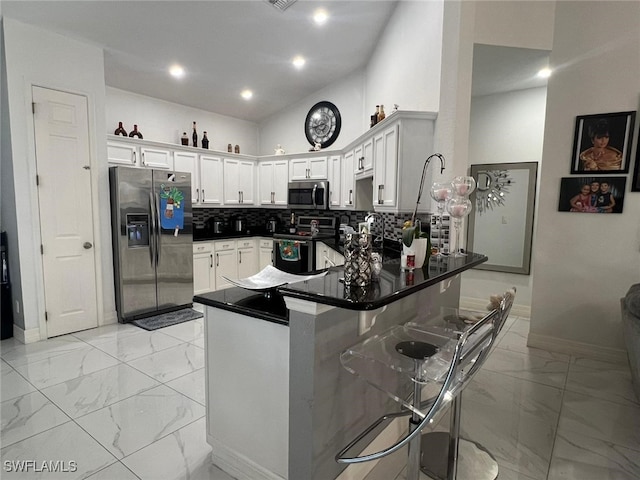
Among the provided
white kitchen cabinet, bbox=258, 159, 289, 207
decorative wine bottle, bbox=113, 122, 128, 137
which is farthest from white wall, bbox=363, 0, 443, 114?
decorative wine bottle, bbox=113, 122, 128, 137

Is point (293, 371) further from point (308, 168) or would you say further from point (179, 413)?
point (308, 168)

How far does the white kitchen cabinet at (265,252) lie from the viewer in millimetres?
5805

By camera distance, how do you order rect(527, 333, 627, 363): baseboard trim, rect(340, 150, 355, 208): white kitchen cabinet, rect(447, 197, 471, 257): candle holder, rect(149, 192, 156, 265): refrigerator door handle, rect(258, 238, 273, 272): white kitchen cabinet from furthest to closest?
rect(258, 238, 273, 272): white kitchen cabinet < rect(340, 150, 355, 208): white kitchen cabinet < rect(149, 192, 156, 265): refrigerator door handle < rect(527, 333, 627, 363): baseboard trim < rect(447, 197, 471, 257): candle holder

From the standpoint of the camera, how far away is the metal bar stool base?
6.14 feet

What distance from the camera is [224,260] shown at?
17.9 ft

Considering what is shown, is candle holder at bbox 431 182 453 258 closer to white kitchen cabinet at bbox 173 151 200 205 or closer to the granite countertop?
the granite countertop

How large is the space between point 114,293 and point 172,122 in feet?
9.15

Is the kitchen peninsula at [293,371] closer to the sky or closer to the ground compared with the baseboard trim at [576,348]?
closer to the sky

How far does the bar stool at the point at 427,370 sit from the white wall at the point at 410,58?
1951mm

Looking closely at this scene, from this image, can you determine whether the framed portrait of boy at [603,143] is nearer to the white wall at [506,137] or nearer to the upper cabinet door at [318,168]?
the white wall at [506,137]

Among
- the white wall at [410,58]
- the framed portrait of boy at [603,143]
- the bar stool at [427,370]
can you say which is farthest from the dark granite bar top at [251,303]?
the framed portrait of boy at [603,143]

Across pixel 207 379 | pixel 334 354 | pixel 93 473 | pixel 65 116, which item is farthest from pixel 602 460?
pixel 65 116

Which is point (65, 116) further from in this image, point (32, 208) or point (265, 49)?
point (265, 49)

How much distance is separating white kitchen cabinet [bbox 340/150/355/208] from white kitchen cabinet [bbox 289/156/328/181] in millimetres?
463
